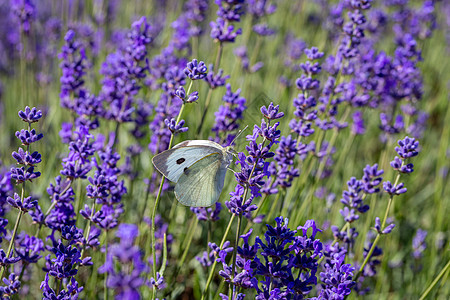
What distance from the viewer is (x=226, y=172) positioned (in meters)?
2.02

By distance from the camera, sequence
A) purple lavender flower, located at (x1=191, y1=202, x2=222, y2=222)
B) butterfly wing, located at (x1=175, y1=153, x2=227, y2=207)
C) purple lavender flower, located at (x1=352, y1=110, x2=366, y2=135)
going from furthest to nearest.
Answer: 1. purple lavender flower, located at (x1=352, y1=110, x2=366, y2=135)
2. purple lavender flower, located at (x1=191, y1=202, x2=222, y2=222)
3. butterfly wing, located at (x1=175, y1=153, x2=227, y2=207)

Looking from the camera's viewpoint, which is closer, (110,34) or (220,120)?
(220,120)

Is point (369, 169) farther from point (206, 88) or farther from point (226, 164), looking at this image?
point (206, 88)

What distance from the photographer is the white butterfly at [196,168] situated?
171 cm

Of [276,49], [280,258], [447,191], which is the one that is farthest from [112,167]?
[276,49]

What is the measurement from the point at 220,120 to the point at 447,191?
217 centimetres

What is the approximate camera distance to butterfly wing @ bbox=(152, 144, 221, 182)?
166 centimetres

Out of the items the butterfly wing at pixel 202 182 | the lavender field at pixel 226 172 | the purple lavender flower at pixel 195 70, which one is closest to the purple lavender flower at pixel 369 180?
the lavender field at pixel 226 172

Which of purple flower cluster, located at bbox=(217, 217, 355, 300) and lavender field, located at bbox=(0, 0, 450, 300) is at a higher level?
lavender field, located at bbox=(0, 0, 450, 300)

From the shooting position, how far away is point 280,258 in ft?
4.83

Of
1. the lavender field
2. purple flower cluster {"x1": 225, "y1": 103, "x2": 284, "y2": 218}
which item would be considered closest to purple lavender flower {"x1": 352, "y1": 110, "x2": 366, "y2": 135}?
the lavender field

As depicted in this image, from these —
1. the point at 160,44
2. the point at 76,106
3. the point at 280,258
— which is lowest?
the point at 280,258

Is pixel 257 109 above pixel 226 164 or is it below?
above

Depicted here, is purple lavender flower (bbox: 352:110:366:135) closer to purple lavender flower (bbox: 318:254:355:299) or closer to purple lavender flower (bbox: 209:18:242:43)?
purple lavender flower (bbox: 209:18:242:43)
